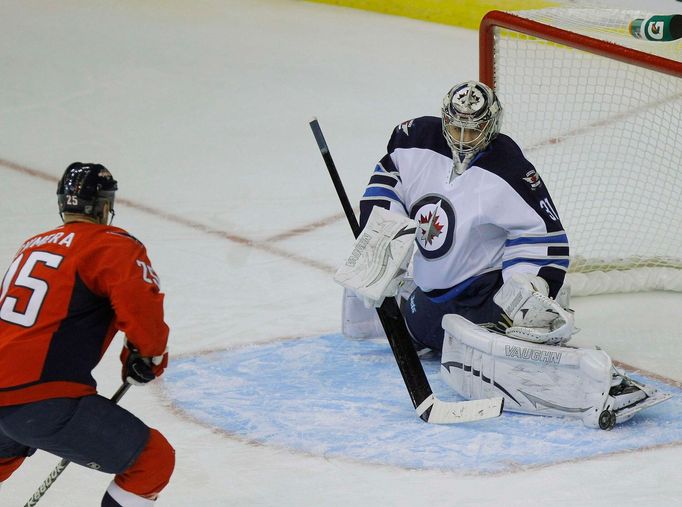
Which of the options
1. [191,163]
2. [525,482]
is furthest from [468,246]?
[191,163]

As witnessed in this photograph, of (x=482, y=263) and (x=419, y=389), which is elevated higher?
(x=482, y=263)

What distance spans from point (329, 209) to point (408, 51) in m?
2.52

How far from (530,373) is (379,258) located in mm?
498

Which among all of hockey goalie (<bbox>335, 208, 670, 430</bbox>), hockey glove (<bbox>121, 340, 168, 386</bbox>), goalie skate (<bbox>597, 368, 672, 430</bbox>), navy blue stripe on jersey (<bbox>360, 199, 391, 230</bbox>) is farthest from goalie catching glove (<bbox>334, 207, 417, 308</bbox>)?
hockey glove (<bbox>121, 340, 168, 386</bbox>)

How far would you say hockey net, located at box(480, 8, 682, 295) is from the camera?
13.4 ft

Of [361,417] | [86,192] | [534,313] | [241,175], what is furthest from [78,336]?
[241,175]

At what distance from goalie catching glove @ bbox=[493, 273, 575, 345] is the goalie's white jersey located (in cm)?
8

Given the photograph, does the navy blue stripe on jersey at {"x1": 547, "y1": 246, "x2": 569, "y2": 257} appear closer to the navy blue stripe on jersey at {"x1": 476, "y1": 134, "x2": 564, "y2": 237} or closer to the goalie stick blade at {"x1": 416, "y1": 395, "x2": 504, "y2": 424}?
the navy blue stripe on jersey at {"x1": 476, "y1": 134, "x2": 564, "y2": 237}

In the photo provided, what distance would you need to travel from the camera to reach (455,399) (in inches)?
133

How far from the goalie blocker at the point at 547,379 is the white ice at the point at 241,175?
164mm

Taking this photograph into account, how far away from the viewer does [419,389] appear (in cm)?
328

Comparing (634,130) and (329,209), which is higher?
(634,130)

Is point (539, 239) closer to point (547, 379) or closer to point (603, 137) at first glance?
point (547, 379)

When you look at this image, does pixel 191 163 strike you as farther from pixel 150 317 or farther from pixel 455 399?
pixel 150 317
